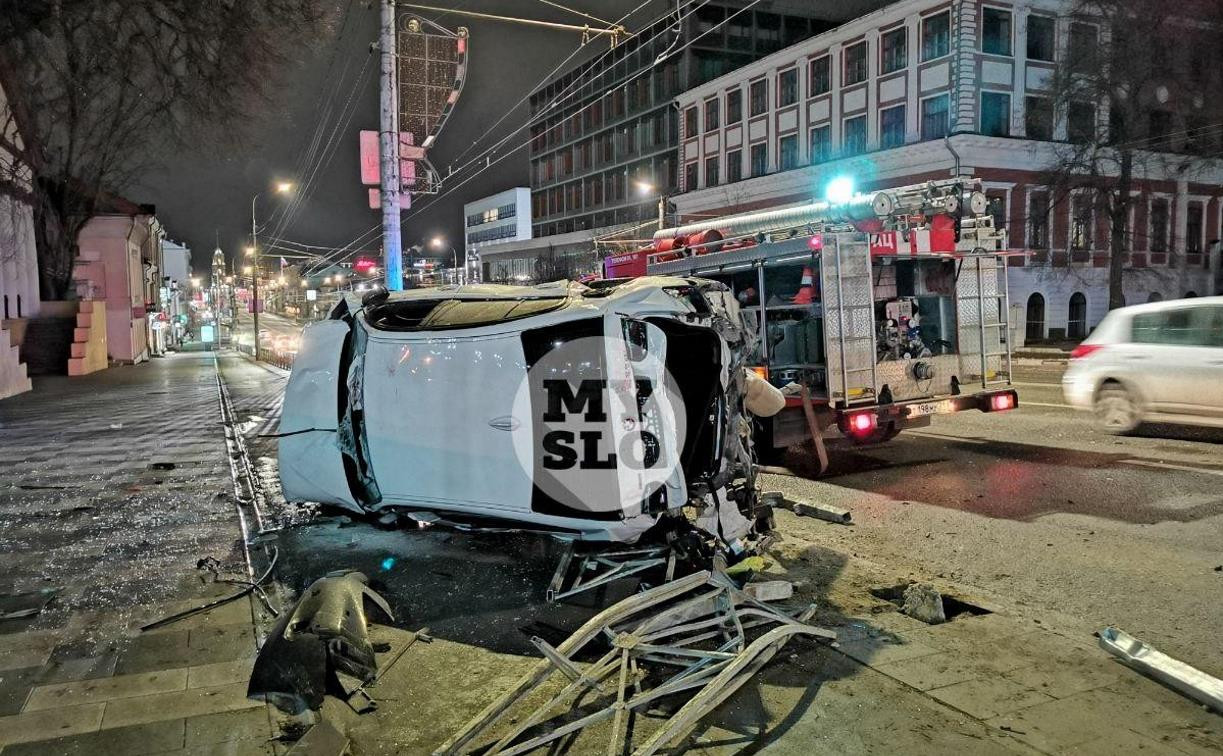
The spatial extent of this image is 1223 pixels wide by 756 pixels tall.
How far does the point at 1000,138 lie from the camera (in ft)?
118

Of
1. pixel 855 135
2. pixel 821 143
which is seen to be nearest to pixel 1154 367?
pixel 855 135

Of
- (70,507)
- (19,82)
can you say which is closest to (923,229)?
(70,507)

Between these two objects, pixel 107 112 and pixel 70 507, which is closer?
pixel 70 507

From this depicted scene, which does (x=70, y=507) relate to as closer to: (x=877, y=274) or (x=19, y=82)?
(x=877, y=274)

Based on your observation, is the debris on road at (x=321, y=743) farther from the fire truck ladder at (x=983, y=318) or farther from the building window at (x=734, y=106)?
the building window at (x=734, y=106)

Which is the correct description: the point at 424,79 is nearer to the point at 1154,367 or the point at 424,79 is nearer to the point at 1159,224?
the point at 1154,367

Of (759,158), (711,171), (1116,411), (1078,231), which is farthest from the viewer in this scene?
(711,171)

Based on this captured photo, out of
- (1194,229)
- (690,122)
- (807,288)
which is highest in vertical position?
(690,122)

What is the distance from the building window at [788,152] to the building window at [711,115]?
6580mm

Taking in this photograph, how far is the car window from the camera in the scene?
9.65 m

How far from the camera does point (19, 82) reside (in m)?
23.7

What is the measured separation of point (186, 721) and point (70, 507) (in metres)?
5.43

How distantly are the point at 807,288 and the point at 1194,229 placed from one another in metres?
43.3

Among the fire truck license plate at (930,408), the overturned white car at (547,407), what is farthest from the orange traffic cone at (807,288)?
the overturned white car at (547,407)
